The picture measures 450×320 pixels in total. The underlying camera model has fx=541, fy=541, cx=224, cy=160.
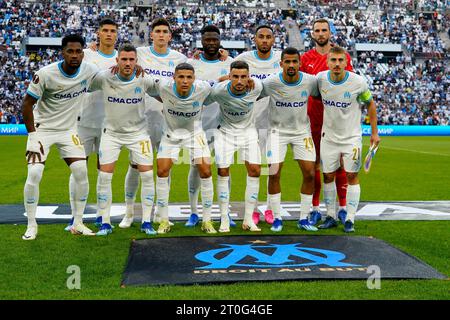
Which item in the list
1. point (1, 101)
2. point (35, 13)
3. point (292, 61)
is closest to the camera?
point (292, 61)

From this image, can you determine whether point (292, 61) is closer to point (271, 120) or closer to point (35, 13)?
point (271, 120)

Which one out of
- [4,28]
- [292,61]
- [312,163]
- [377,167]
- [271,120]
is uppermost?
[4,28]

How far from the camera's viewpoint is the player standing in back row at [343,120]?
6.68 m

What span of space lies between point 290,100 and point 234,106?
0.71 meters

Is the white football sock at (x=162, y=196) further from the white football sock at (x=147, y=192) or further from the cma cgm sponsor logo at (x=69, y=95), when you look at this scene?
the cma cgm sponsor logo at (x=69, y=95)

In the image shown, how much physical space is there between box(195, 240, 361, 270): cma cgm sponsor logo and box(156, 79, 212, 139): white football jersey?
178 cm

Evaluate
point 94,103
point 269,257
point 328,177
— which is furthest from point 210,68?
point 269,257

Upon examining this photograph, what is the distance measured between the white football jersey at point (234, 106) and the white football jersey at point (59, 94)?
5.05 feet

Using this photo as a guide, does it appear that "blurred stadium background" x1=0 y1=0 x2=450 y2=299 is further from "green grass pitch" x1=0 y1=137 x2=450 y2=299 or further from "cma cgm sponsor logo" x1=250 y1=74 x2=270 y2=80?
"cma cgm sponsor logo" x1=250 y1=74 x2=270 y2=80

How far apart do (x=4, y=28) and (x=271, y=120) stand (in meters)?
37.7

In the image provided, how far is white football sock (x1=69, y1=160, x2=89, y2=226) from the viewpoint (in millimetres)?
6465

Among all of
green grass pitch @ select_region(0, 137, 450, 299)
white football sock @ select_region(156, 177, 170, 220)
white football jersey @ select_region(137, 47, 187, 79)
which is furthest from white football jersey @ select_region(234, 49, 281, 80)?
green grass pitch @ select_region(0, 137, 450, 299)
